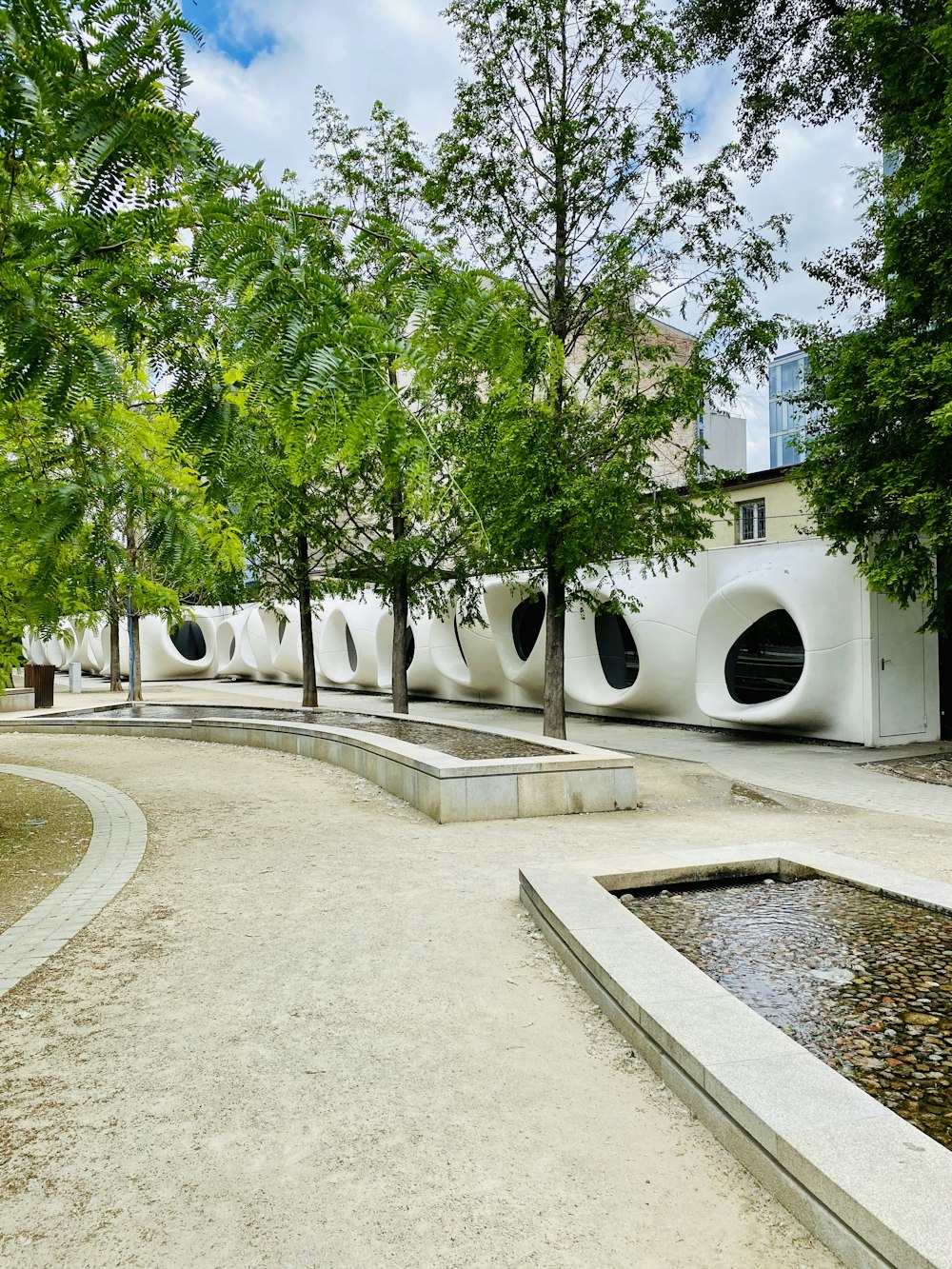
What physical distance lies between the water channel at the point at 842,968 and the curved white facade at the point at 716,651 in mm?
7245

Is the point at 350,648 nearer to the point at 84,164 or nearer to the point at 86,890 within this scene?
the point at 86,890

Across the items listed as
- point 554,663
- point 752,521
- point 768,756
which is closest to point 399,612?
point 554,663

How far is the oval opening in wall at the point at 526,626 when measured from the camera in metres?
22.7

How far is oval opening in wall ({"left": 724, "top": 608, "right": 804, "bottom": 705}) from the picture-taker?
15852 mm

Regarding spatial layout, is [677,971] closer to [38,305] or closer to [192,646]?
[38,305]

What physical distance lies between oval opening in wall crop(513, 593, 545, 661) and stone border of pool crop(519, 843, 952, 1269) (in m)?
17.8

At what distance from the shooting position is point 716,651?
15664 millimetres

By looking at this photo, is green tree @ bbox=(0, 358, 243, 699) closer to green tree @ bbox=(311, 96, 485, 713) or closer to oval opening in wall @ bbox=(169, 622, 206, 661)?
green tree @ bbox=(311, 96, 485, 713)

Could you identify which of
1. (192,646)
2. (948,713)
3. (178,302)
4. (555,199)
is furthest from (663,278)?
(192,646)

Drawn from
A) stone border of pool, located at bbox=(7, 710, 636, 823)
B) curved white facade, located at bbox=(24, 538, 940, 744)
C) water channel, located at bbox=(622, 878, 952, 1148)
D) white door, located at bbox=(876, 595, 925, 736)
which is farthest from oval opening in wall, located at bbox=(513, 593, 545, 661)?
water channel, located at bbox=(622, 878, 952, 1148)

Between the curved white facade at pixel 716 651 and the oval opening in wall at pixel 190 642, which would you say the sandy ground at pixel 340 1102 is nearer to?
the curved white facade at pixel 716 651

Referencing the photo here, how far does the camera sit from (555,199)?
13.1 metres

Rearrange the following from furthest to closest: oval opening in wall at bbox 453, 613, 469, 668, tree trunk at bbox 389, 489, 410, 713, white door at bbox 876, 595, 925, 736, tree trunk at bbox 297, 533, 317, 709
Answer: oval opening in wall at bbox 453, 613, 469, 668
tree trunk at bbox 297, 533, 317, 709
tree trunk at bbox 389, 489, 410, 713
white door at bbox 876, 595, 925, 736

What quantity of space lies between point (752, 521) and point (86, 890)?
18.6 m
